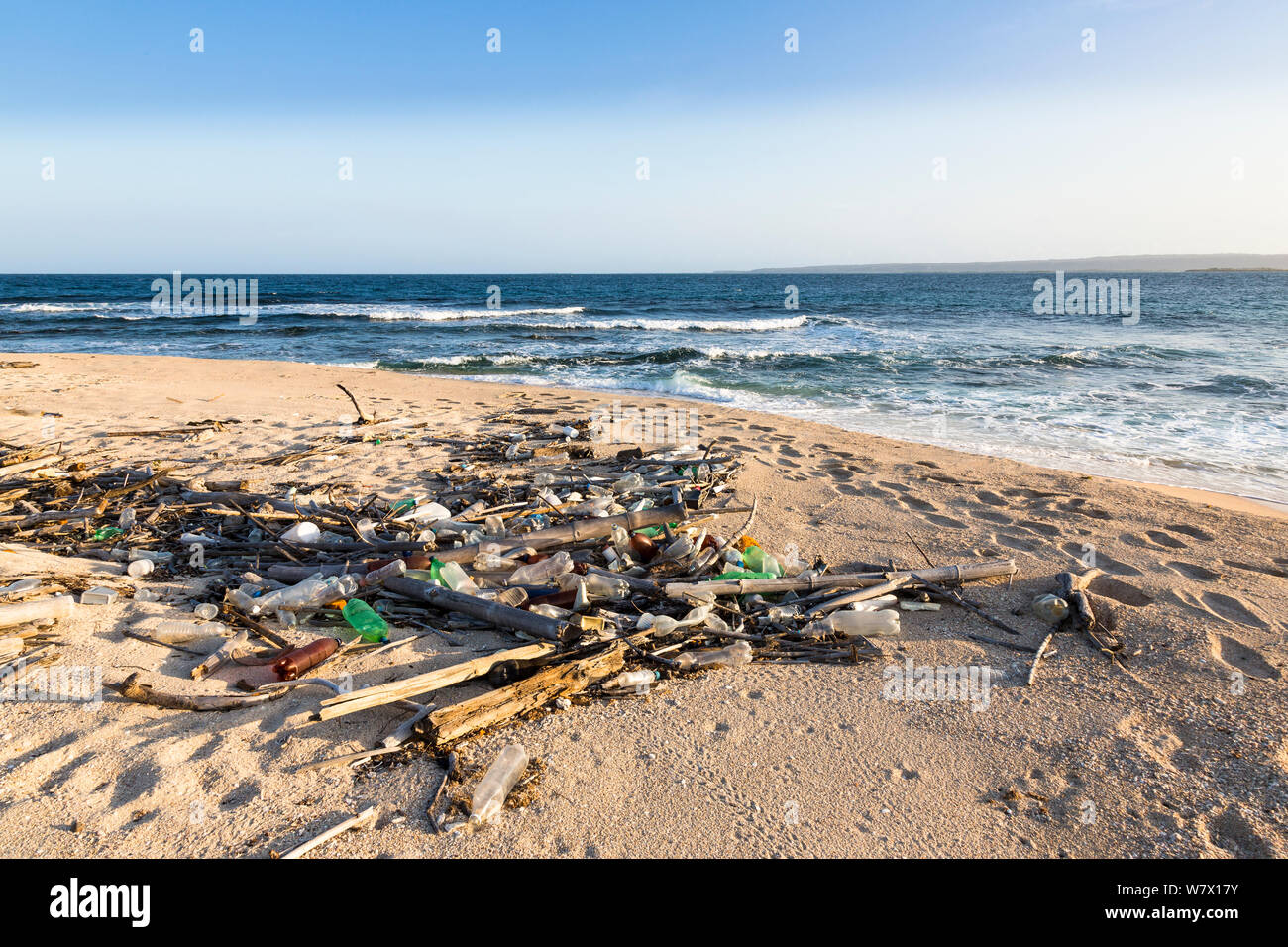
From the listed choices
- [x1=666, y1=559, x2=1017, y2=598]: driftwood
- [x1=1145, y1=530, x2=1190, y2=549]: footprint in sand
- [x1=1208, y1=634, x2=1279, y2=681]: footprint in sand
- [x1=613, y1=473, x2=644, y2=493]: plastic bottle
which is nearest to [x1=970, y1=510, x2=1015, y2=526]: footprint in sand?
[x1=1145, y1=530, x2=1190, y2=549]: footprint in sand

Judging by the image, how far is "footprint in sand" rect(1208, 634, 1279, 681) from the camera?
3189 millimetres

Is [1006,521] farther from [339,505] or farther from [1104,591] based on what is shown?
[339,505]

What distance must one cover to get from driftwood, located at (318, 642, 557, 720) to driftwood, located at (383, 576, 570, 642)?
0.29 ft

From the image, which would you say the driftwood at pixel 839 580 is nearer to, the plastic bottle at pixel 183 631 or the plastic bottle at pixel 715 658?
the plastic bottle at pixel 715 658

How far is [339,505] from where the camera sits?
500cm

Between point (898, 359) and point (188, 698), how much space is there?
16.5m

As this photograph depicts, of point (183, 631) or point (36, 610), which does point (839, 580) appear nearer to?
point (183, 631)

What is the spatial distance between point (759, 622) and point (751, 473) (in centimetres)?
292

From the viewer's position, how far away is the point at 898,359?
654 inches

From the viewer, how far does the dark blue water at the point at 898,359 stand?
345 inches

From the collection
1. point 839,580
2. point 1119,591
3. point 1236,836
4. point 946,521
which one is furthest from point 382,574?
point 1119,591

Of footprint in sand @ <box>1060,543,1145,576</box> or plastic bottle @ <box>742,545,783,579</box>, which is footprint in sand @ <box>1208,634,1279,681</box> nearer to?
footprint in sand @ <box>1060,543,1145,576</box>

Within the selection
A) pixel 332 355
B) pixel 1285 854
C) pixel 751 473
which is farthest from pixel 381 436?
pixel 332 355
